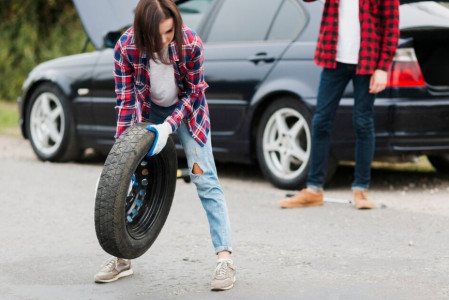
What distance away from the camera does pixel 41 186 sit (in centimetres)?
811

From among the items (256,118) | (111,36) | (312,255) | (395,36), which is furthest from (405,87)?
(111,36)

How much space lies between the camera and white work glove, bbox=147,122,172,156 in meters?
4.70

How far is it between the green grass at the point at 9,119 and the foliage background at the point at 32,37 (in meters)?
0.38

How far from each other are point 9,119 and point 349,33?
749 centimetres

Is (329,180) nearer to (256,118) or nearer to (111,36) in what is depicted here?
(256,118)

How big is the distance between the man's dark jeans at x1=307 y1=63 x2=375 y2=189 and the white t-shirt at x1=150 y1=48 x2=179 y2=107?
2.26 metres

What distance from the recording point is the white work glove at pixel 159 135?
470cm

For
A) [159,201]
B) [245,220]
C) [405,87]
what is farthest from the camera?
[405,87]

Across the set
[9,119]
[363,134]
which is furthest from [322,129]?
[9,119]

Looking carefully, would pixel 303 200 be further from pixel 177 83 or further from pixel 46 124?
pixel 46 124

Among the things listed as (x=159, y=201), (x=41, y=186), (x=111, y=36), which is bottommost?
(x=41, y=186)

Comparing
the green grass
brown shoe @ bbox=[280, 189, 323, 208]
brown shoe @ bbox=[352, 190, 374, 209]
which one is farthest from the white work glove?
the green grass

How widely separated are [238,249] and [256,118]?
8.26 ft

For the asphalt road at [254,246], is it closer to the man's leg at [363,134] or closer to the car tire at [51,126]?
the man's leg at [363,134]
